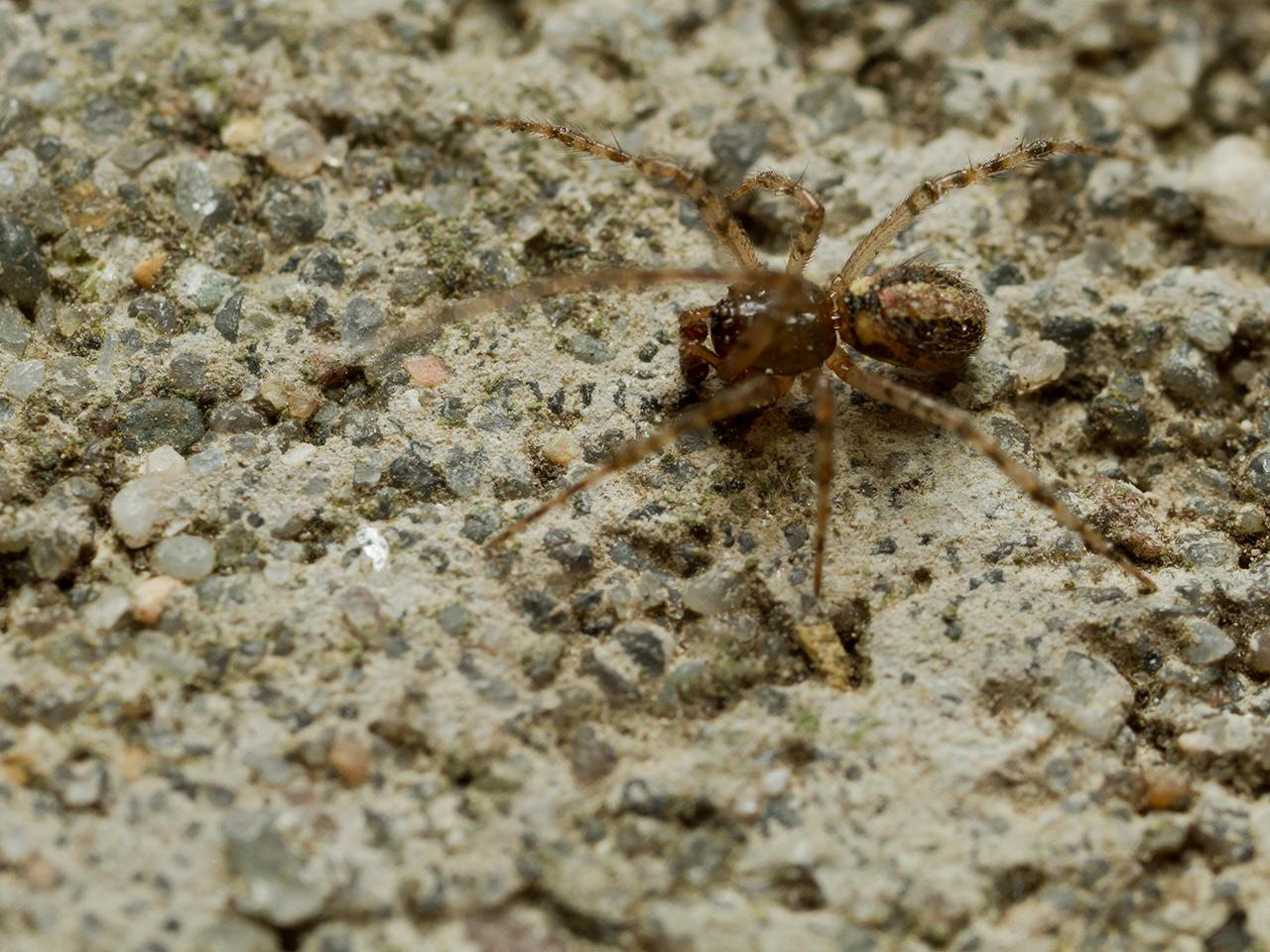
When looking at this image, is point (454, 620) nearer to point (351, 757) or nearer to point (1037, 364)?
point (351, 757)

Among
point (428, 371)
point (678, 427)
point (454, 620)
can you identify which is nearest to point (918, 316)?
point (678, 427)

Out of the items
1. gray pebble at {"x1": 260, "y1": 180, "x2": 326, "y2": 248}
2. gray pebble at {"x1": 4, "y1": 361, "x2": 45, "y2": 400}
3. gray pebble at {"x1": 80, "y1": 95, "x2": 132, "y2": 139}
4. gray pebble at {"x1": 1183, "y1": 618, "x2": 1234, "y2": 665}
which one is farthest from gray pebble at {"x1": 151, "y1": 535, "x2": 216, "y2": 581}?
gray pebble at {"x1": 1183, "y1": 618, "x2": 1234, "y2": 665}

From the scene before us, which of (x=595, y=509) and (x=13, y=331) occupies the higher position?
(x=595, y=509)

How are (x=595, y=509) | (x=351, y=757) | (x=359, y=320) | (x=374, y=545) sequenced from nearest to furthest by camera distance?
1. (x=351, y=757)
2. (x=374, y=545)
3. (x=595, y=509)
4. (x=359, y=320)

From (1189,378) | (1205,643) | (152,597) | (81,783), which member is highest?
(1189,378)

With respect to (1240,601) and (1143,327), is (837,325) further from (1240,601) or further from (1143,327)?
(1240,601)

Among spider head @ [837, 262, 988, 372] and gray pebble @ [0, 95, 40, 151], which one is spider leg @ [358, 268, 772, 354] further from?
gray pebble @ [0, 95, 40, 151]

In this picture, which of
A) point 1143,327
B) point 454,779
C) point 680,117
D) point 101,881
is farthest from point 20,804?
point 1143,327

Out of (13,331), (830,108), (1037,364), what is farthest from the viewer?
(830,108)
